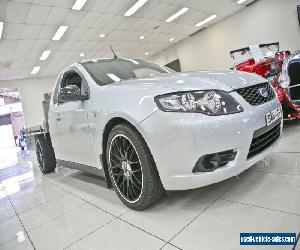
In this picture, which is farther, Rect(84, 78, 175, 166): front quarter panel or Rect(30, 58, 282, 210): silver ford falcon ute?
Rect(84, 78, 175, 166): front quarter panel

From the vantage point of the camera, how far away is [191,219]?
1.58m

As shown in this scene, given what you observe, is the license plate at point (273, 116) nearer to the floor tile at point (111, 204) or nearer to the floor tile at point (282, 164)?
the floor tile at point (282, 164)

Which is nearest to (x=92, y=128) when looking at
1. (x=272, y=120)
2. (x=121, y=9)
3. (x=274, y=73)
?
(x=272, y=120)

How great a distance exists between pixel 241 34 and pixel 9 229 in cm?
1259

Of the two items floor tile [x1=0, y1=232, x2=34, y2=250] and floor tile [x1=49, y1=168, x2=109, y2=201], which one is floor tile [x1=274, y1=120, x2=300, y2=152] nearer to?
floor tile [x1=49, y1=168, x2=109, y2=201]

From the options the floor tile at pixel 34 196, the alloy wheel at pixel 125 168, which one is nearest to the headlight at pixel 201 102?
the alloy wheel at pixel 125 168

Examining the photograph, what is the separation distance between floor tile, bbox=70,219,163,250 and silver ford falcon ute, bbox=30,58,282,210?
0.22 meters

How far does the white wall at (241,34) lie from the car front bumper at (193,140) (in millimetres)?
10937

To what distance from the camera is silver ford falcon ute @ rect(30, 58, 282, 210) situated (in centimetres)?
149

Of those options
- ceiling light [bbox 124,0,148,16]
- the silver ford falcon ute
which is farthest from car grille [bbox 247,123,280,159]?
ceiling light [bbox 124,0,148,16]

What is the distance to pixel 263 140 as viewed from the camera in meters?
1.74

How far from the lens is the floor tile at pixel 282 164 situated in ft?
6.61

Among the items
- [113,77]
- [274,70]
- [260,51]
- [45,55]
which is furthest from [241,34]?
[113,77]

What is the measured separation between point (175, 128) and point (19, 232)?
147 centimetres
